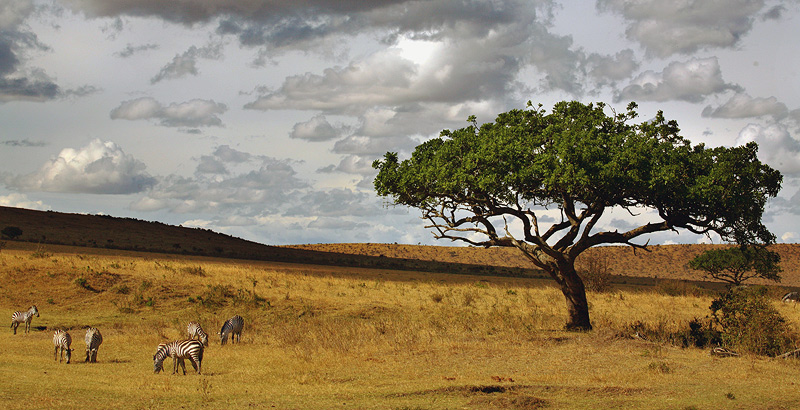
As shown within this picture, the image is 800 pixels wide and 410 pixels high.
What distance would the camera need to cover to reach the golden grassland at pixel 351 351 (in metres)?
13.9

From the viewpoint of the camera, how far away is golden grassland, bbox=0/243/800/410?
13875 millimetres

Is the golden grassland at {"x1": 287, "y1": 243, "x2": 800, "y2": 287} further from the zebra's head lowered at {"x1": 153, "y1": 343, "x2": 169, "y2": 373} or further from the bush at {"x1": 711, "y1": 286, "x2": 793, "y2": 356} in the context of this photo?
the zebra's head lowered at {"x1": 153, "y1": 343, "x2": 169, "y2": 373}

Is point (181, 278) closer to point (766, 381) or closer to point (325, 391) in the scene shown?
point (325, 391)

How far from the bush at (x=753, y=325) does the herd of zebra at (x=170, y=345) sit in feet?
52.6

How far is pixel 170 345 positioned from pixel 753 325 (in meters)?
17.1

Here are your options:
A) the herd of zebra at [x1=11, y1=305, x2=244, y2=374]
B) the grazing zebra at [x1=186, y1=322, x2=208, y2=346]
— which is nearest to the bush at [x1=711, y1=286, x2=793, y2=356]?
the herd of zebra at [x1=11, y1=305, x2=244, y2=374]

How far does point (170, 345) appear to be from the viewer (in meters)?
17.2

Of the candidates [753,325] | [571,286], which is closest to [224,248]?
[571,286]

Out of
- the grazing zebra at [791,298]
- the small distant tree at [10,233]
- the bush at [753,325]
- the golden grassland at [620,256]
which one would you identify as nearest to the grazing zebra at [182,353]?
the bush at [753,325]

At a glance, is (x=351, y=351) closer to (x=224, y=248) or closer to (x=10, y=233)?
(x=10, y=233)

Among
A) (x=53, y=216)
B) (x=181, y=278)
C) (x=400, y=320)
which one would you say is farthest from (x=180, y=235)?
(x=400, y=320)

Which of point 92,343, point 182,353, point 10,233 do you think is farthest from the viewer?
point 10,233

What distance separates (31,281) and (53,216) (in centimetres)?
5536

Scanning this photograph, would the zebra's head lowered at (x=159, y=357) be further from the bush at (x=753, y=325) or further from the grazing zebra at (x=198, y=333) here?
the bush at (x=753, y=325)
